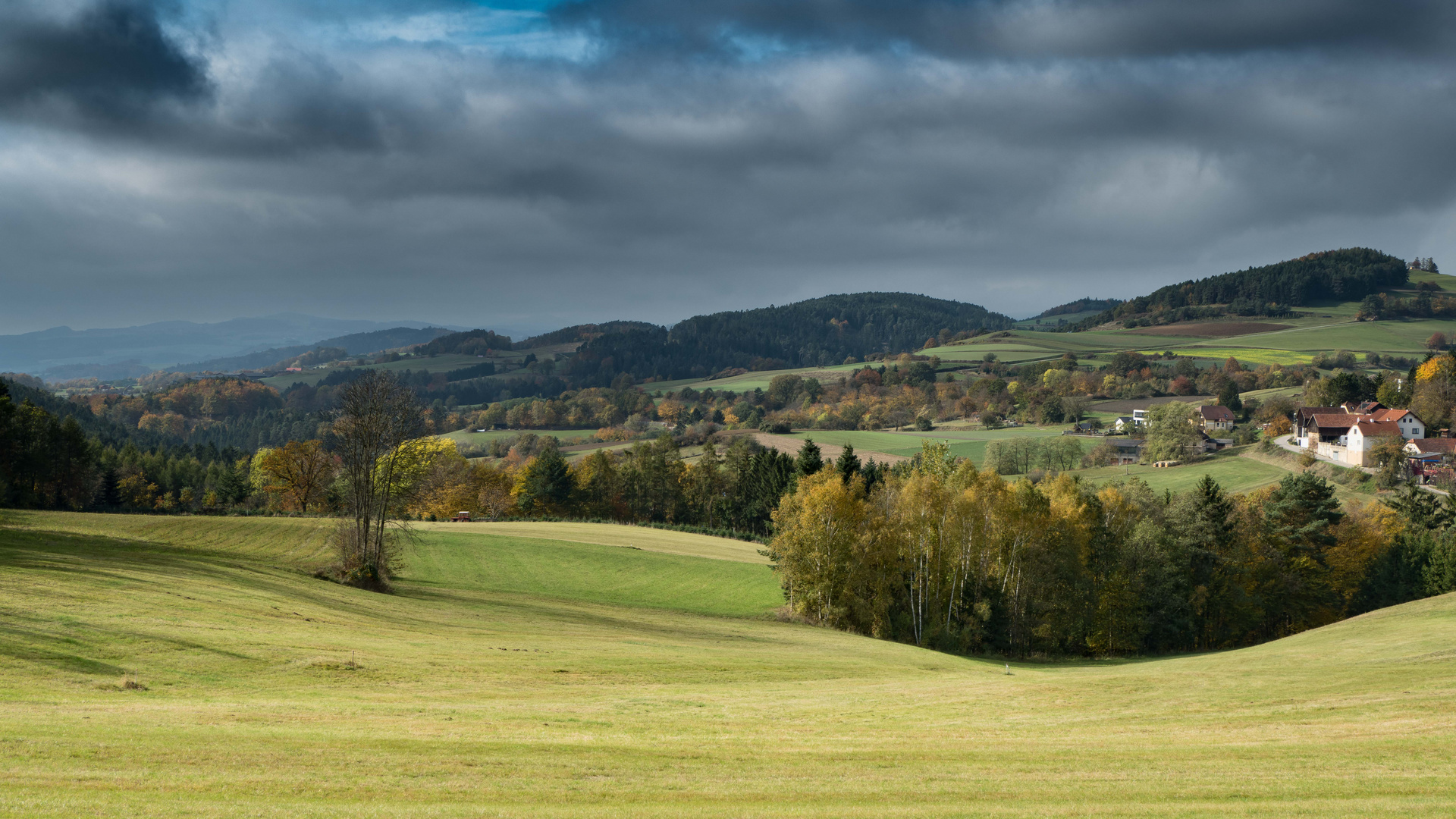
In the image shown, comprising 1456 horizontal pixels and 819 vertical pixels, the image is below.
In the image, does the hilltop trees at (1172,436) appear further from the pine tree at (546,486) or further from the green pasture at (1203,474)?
the pine tree at (546,486)

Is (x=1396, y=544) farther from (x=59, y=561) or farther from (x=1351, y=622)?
(x=59, y=561)

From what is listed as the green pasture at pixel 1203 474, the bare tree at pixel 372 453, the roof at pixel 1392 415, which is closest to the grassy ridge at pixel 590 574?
the bare tree at pixel 372 453

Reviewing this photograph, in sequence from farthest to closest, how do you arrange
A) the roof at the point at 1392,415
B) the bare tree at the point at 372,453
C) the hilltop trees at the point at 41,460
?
the roof at the point at 1392,415 → the hilltop trees at the point at 41,460 → the bare tree at the point at 372,453

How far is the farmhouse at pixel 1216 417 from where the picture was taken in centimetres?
13275

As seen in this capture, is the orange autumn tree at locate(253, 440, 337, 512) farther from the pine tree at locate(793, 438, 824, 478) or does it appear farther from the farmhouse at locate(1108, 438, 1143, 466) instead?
the farmhouse at locate(1108, 438, 1143, 466)

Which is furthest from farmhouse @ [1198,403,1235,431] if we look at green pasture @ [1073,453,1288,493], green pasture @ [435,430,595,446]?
green pasture @ [435,430,595,446]

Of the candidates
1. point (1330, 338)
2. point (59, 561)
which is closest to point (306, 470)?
point (59, 561)

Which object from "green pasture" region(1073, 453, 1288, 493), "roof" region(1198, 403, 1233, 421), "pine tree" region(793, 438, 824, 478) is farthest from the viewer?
"roof" region(1198, 403, 1233, 421)

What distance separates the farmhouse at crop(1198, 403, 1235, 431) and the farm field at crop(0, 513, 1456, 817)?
10636 centimetres

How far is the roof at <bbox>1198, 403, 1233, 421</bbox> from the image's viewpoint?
134625 mm

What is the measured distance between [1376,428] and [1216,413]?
124 feet

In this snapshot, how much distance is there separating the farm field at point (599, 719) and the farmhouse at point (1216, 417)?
349 feet

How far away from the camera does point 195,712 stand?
52.0 ft

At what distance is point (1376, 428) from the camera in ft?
324
